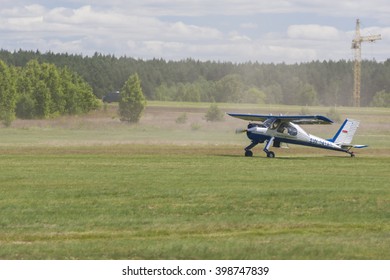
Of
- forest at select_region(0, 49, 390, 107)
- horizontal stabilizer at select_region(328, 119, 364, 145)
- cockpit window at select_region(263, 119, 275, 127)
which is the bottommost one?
forest at select_region(0, 49, 390, 107)

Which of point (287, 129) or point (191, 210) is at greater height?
point (287, 129)

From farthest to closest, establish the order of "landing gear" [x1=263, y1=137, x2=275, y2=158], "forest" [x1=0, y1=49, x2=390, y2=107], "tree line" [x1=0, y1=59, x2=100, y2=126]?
"forest" [x1=0, y1=49, x2=390, y2=107] < "tree line" [x1=0, y1=59, x2=100, y2=126] < "landing gear" [x1=263, y1=137, x2=275, y2=158]

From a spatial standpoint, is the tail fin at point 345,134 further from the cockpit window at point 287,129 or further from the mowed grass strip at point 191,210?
the mowed grass strip at point 191,210

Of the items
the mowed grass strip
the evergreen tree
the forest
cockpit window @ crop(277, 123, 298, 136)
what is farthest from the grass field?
the forest

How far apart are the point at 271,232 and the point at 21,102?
81.9 m

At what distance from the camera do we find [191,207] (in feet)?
75.8

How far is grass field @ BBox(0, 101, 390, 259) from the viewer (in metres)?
17.4

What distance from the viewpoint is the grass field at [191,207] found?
17.4m

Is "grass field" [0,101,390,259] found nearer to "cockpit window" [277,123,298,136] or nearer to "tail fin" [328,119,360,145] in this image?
"cockpit window" [277,123,298,136]

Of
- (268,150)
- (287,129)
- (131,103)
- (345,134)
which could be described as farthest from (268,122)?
(131,103)

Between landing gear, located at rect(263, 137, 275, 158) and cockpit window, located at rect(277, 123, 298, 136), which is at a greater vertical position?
cockpit window, located at rect(277, 123, 298, 136)

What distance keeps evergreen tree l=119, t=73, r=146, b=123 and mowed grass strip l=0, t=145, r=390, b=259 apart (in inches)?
2403

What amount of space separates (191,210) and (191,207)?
486 millimetres

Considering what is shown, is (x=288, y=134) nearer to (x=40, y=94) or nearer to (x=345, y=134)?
(x=345, y=134)
